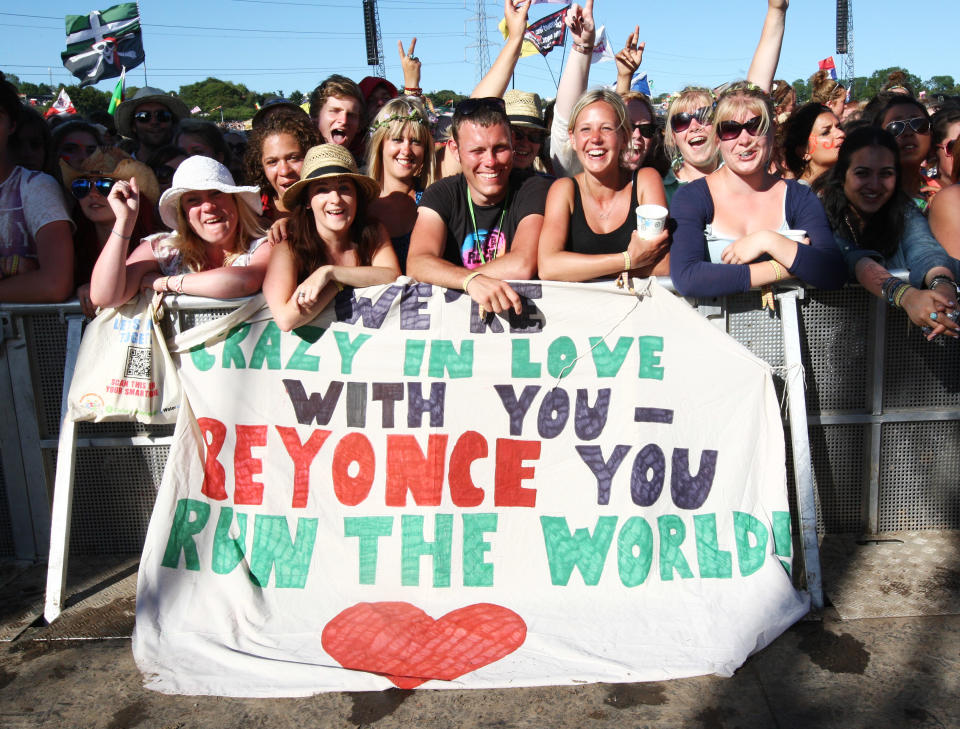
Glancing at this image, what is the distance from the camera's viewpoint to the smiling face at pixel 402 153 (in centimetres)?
412

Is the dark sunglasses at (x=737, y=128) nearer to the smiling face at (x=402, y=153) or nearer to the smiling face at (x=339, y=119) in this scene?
the smiling face at (x=402, y=153)

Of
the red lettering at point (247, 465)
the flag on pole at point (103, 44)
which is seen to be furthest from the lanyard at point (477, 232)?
the flag on pole at point (103, 44)

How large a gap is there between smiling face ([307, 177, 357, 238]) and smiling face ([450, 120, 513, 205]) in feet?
1.81

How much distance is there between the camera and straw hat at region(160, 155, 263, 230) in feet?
11.5

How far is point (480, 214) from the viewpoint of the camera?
3711mm

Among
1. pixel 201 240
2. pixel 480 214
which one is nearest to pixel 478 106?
pixel 480 214

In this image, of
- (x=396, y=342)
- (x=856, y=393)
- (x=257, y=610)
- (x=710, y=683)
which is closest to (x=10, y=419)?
(x=257, y=610)

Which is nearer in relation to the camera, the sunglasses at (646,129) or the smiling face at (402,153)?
the smiling face at (402,153)

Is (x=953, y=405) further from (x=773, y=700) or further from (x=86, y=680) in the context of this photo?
(x=86, y=680)

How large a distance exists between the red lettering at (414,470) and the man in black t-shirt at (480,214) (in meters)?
0.68

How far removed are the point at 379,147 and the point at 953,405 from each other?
3177mm

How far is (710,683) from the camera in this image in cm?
290

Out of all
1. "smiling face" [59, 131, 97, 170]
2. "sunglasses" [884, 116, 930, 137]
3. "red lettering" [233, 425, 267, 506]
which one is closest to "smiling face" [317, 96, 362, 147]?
"smiling face" [59, 131, 97, 170]

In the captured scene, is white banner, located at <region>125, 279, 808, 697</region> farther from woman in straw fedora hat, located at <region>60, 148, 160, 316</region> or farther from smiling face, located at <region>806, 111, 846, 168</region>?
smiling face, located at <region>806, 111, 846, 168</region>
